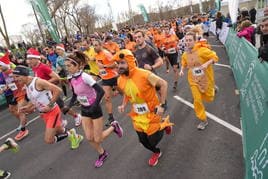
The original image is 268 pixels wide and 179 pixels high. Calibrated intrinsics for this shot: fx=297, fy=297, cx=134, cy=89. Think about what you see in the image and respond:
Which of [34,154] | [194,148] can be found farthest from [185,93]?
[34,154]

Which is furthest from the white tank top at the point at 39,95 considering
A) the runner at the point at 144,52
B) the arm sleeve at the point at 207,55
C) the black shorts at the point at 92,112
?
the arm sleeve at the point at 207,55

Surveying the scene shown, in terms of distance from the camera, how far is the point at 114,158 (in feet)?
17.9

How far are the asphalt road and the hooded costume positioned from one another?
74cm

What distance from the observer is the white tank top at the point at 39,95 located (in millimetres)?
5324

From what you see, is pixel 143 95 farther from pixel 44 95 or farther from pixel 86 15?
pixel 86 15

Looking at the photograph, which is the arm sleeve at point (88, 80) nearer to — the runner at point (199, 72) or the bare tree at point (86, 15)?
the runner at point (199, 72)

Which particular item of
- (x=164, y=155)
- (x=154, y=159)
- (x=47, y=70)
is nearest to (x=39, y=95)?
(x=47, y=70)

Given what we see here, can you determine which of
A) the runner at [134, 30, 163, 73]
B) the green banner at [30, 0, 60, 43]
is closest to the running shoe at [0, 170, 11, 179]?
the runner at [134, 30, 163, 73]

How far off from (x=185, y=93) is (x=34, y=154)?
14.9 feet

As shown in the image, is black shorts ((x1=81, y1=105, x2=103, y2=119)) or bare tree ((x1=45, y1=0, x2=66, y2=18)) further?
bare tree ((x1=45, y1=0, x2=66, y2=18))

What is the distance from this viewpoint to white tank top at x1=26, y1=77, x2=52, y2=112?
17.5 feet

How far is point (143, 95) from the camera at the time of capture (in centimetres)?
441

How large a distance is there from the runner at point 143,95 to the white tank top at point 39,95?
1.61 meters

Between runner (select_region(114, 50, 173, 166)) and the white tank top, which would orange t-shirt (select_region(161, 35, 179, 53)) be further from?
runner (select_region(114, 50, 173, 166))
